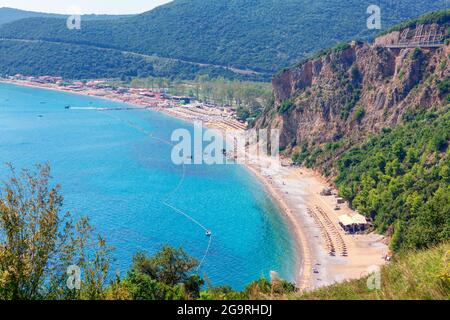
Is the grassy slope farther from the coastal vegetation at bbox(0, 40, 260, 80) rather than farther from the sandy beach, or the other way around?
the coastal vegetation at bbox(0, 40, 260, 80)

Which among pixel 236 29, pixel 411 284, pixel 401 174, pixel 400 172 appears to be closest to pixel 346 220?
pixel 401 174

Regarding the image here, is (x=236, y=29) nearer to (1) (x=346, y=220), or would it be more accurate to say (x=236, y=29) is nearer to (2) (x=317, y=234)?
(1) (x=346, y=220)

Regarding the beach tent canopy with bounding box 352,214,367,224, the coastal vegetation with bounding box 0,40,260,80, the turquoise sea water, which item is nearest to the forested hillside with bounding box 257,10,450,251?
the beach tent canopy with bounding box 352,214,367,224

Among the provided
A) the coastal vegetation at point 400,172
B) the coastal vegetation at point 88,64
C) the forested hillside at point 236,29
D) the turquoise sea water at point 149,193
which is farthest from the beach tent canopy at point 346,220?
the forested hillside at point 236,29

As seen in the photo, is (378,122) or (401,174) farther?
(378,122)

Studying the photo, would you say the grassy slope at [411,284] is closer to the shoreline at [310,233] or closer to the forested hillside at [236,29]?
the shoreline at [310,233]
